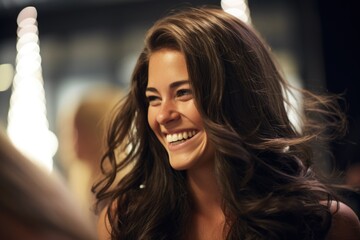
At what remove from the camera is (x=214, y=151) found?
1.76 meters

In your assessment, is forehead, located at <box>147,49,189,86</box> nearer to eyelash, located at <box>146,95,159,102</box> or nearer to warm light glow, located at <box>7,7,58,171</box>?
eyelash, located at <box>146,95,159,102</box>

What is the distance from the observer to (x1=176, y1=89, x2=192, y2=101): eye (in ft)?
5.76

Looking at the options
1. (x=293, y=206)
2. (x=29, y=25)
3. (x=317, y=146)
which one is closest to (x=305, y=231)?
(x=293, y=206)

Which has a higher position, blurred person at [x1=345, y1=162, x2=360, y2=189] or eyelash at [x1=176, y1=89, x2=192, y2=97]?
eyelash at [x1=176, y1=89, x2=192, y2=97]

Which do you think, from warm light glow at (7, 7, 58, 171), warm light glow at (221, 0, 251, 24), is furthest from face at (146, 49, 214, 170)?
warm light glow at (7, 7, 58, 171)

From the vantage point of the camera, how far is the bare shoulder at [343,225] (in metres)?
1.81

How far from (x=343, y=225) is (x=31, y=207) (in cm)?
127

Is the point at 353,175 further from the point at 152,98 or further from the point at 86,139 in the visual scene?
the point at 152,98

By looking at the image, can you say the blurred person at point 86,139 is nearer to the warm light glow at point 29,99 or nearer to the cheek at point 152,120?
the cheek at point 152,120

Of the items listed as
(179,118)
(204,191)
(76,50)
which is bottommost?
(204,191)

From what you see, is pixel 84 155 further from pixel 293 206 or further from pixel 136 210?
pixel 293 206

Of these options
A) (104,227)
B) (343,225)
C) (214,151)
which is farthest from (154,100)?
(343,225)

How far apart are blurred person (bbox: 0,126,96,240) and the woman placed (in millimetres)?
→ 934

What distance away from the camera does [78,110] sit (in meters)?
2.79
